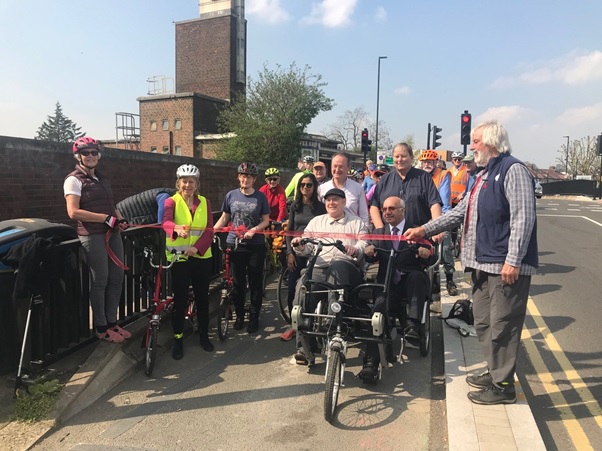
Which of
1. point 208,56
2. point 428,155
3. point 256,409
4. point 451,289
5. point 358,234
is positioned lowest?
point 256,409

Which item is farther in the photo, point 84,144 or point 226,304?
point 226,304

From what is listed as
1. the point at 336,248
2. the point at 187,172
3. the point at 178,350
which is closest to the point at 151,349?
the point at 178,350

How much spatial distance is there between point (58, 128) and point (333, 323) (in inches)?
3123

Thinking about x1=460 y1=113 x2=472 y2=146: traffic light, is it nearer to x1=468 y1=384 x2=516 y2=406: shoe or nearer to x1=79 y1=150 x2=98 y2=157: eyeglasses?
x1=468 y1=384 x2=516 y2=406: shoe

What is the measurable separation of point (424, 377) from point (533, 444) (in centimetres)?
137

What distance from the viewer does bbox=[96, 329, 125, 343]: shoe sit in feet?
14.1

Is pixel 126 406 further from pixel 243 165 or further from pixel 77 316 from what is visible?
pixel 243 165

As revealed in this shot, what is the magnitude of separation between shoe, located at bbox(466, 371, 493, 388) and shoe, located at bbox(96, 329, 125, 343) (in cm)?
310

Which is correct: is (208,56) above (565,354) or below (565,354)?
above

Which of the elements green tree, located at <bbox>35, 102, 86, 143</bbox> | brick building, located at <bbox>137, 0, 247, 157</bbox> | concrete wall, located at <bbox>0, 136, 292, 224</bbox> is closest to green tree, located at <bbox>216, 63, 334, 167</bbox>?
brick building, located at <bbox>137, 0, 247, 157</bbox>

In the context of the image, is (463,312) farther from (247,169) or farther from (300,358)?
(247,169)

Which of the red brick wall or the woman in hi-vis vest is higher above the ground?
the red brick wall

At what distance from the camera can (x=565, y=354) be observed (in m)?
4.86

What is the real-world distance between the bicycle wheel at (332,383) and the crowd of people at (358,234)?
0.58 metres
